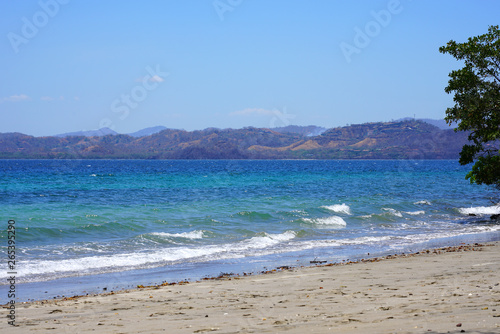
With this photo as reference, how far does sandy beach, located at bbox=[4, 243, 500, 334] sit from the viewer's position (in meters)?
7.24

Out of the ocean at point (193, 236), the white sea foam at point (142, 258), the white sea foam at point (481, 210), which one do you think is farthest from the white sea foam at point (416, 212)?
the white sea foam at point (142, 258)

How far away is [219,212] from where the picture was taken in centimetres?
3045

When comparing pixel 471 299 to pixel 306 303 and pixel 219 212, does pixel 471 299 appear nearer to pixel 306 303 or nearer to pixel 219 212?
pixel 306 303

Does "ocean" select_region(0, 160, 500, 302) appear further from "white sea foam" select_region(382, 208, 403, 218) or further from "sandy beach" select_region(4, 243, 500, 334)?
"sandy beach" select_region(4, 243, 500, 334)

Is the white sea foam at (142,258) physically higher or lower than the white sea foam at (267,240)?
higher

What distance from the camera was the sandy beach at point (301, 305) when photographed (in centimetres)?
724

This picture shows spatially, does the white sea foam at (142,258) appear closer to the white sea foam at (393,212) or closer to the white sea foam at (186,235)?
the white sea foam at (186,235)

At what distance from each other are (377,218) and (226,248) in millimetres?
13138

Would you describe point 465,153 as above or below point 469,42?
below

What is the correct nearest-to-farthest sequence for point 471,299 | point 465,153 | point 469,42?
point 471,299 → point 469,42 → point 465,153

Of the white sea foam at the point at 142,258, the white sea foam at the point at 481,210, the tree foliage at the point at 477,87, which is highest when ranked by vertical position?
the tree foliage at the point at 477,87

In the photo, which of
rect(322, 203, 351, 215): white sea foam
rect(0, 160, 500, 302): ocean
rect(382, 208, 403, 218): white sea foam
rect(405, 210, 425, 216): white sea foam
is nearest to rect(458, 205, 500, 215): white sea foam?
rect(0, 160, 500, 302): ocean

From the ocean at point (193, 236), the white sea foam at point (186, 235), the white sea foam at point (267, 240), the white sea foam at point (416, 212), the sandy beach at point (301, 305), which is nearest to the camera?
the sandy beach at point (301, 305)

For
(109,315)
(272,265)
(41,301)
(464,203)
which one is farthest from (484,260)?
(464,203)
